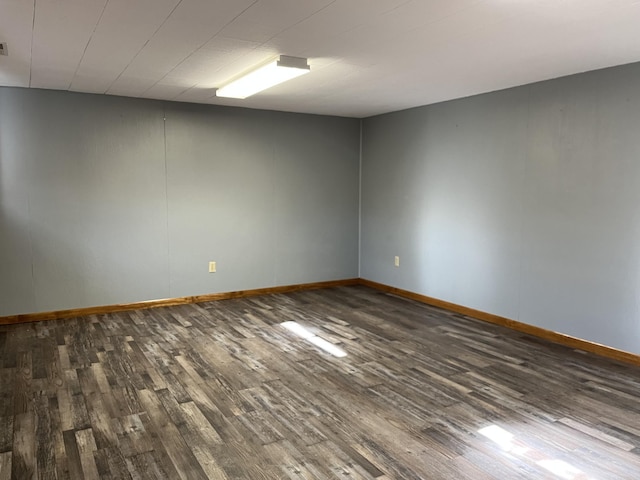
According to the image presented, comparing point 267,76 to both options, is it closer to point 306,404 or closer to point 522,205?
point 306,404

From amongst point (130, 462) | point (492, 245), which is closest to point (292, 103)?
point (492, 245)

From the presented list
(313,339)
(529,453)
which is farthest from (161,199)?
(529,453)

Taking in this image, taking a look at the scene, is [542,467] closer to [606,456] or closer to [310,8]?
[606,456]

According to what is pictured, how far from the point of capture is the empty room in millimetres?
2469

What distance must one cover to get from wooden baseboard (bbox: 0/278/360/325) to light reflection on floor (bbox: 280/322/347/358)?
1288 millimetres

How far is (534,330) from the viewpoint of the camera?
432cm

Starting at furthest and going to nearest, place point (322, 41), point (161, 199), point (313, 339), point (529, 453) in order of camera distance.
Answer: point (161, 199) → point (313, 339) → point (322, 41) → point (529, 453)

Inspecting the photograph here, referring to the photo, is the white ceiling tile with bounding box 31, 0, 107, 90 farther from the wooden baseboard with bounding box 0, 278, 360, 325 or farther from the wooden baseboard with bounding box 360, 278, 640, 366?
the wooden baseboard with bounding box 360, 278, 640, 366

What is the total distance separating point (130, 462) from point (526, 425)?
216cm

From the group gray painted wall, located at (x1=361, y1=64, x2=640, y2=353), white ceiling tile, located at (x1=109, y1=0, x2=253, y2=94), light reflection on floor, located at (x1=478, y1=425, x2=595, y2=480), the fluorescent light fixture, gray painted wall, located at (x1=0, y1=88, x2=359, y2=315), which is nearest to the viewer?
light reflection on floor, located at (x1=478, y1=425, x2=595, y2=480)

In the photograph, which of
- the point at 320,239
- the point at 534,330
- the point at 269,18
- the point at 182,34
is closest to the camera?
the point at 269,18

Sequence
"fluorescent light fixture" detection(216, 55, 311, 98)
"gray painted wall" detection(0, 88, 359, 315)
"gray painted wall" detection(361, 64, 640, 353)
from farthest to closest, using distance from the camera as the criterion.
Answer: "gray painted wall" detection(0, 88, 359, 315), "gray painted wall" detection(361, 64, 640, 353), "fluorescent light fixture" detection(216, 55, 311, 98)

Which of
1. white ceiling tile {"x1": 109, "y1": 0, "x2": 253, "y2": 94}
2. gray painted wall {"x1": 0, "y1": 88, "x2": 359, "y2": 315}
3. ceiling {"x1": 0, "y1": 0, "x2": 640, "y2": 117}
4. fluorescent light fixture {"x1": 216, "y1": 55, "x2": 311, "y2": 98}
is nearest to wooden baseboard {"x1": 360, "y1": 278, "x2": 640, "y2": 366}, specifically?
gray painted wall {"x1": 0, "y1": 88, "x2": 359, "y2": 315}

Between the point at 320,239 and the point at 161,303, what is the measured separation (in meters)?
2.19
